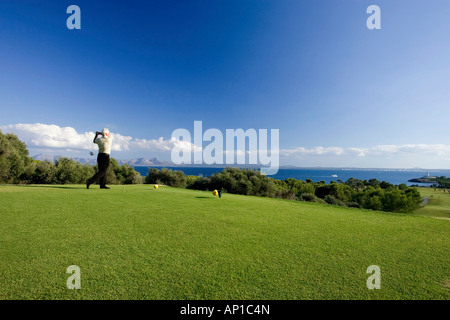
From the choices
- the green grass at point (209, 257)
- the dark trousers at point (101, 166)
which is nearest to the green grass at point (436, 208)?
the green grass at point (209, 257)

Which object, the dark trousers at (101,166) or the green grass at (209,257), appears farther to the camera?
the dark trousers at (101,166)

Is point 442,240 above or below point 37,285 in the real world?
below

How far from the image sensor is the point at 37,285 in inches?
98.7

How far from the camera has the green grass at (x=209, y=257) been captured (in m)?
2.60

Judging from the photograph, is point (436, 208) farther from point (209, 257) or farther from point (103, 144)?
point (103, 144)

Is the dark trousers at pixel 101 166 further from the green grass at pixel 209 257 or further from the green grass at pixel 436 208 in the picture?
the green grass at pixel 436 208

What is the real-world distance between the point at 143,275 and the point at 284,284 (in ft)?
6.86

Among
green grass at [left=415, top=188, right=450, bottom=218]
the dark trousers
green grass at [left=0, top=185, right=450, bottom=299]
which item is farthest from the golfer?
green grass at [left=415, top=188, right=450, bottom=218]

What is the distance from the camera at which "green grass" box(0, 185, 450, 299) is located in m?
2.60

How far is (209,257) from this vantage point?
3424 mm

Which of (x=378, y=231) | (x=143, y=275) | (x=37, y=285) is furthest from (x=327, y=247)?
(x=37, y=285)

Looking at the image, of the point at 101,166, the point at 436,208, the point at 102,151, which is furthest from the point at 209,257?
the point at 436,208

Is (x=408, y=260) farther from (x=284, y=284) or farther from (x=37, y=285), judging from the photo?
(x=37, y=285)

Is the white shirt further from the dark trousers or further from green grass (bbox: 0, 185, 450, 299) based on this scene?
green grass (bbox: 0, 185, 450, 299)
